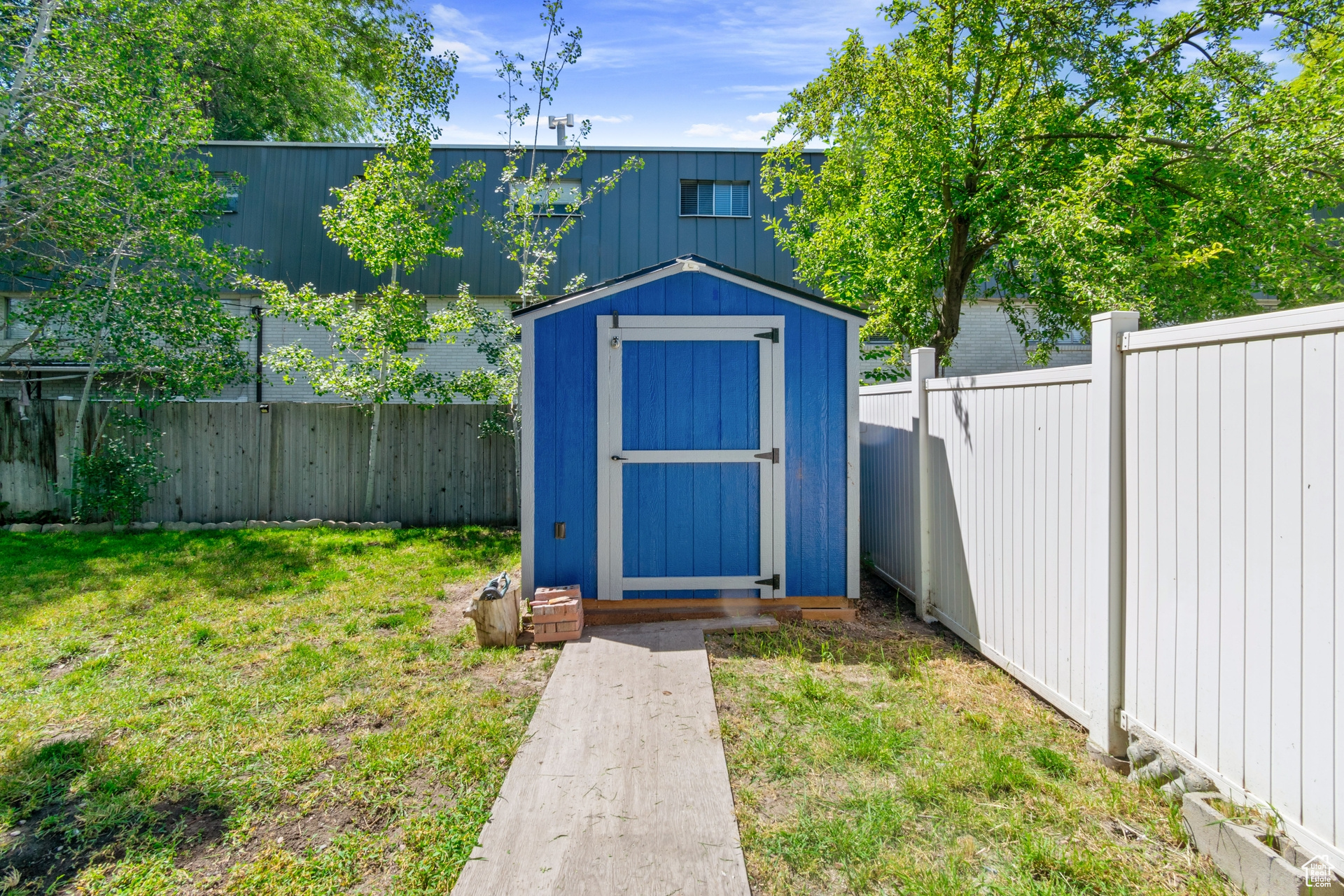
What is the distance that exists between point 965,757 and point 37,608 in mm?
6410

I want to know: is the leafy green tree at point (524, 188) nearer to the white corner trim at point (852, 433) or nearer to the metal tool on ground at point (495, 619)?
the metal tool on ground at point (495, 619)

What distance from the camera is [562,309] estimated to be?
4.70 metres

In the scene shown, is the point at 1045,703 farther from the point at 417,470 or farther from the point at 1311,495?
the point at 417,470

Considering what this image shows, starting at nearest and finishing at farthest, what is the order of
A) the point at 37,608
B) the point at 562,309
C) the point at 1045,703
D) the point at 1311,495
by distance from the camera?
the point at 1311,495, the point at 1045,703, the point at 562,309, the point at 37,608

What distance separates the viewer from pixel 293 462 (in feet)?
27.9

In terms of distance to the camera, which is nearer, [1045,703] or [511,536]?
[1045,703]

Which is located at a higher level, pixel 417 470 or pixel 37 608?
pixel 417 470

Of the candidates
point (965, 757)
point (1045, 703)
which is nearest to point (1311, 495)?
point (965, 757)

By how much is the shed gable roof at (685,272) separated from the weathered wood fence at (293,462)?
169 inches

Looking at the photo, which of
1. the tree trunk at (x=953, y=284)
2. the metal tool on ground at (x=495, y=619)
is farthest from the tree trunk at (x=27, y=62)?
the tree trunk at (x=953, y=284)

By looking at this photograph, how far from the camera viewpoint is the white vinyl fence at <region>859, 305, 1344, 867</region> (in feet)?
6.05

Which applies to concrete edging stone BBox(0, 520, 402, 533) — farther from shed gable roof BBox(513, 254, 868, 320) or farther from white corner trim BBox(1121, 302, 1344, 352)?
white corner trim BBox(1121, 302, 1344, 352)

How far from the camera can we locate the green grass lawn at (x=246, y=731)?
88.0 inches

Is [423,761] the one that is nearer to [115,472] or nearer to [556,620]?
[556,620]
